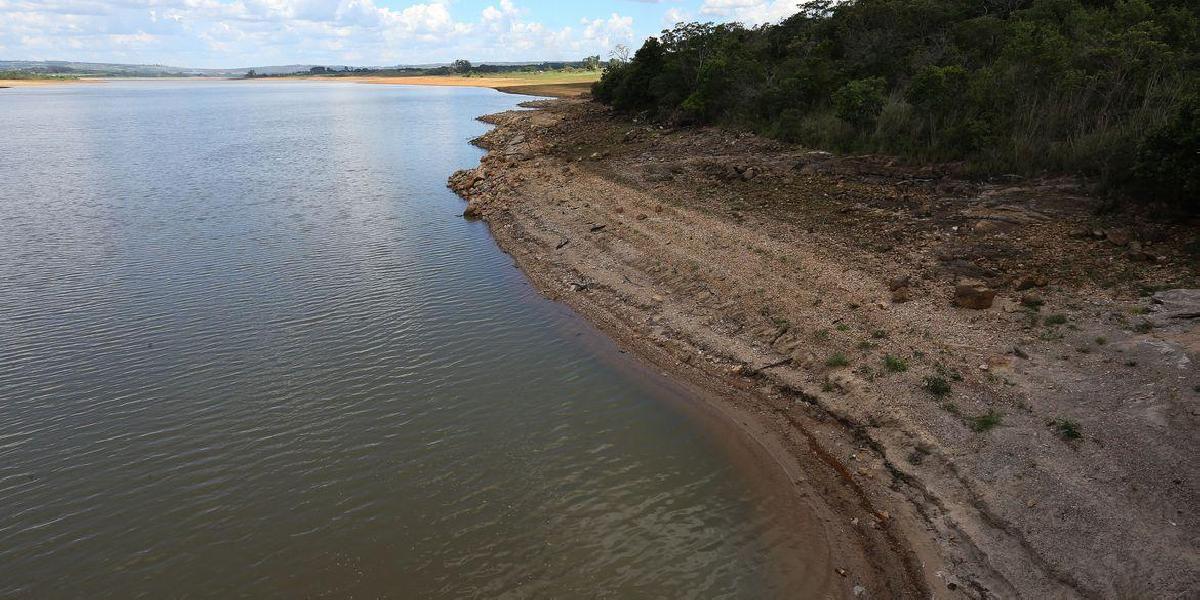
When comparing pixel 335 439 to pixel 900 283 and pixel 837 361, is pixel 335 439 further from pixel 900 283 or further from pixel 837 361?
pixel 900 283

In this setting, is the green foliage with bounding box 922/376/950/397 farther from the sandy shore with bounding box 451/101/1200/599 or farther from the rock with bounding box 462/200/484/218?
the rock with bounding box 462/200/484/218

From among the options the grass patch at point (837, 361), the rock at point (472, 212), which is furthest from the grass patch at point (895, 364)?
the rock at point (472, 212)

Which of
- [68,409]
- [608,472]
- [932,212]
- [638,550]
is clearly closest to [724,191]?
[932,212]

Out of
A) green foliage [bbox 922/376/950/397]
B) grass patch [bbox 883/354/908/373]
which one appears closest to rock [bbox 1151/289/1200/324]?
green foliage [bbox 922/376/950/397]

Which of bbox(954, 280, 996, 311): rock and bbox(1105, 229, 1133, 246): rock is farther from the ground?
bbox(1105, 229, 1133, 246): rock

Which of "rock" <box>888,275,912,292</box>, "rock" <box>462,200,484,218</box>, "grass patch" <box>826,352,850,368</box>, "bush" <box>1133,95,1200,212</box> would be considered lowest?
"rock" <box>462,200,484,218</box>

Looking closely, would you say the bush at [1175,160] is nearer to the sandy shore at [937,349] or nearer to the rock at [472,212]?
the sandy shore at [937,349]

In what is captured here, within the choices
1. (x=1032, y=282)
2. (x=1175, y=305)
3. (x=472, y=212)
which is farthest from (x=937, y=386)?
(x=472, y=212)
